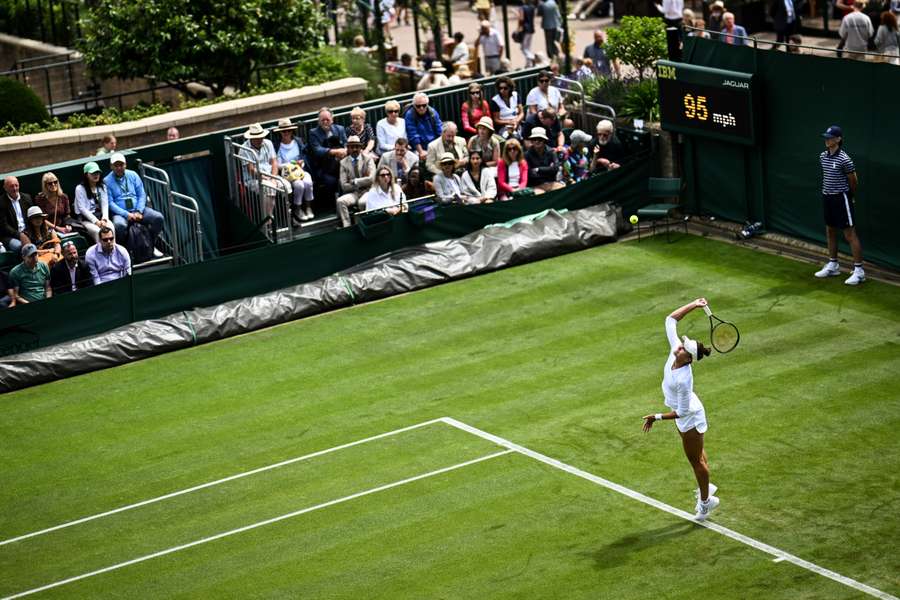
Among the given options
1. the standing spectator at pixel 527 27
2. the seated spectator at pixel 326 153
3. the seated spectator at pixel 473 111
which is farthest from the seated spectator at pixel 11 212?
the standing spectator at pixel 527 27

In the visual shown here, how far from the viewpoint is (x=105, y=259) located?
23.1 meters

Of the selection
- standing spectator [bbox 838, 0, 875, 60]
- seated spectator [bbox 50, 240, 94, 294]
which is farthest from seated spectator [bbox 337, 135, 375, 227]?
standing spectator [bbox 838, 0, 875, 60]

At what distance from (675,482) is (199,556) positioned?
5323 mm

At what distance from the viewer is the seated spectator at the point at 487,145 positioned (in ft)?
85.9

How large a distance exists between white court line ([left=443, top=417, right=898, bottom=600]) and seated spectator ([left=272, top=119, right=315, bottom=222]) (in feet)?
27.2

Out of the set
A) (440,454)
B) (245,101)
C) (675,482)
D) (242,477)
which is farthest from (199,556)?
(245,101)

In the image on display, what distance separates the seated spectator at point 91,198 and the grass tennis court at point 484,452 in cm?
331

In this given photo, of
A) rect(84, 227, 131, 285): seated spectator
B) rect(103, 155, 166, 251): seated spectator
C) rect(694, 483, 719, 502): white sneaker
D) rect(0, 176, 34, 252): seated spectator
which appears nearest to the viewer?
rect(694, 483, 719, 502): white sneaker

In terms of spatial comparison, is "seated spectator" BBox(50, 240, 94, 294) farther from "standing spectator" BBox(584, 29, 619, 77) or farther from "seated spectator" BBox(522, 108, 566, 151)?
"standing spectator" BBox(584, 29, 619, 77)

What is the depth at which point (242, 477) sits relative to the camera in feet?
57.9

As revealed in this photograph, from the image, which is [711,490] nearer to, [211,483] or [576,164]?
[211,483]

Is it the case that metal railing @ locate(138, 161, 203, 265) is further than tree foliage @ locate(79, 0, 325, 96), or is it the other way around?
tree foliage @ locate(79, 0, 325, 96)

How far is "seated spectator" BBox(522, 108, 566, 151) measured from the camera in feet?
88.9

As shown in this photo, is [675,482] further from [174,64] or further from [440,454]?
[174,64]
